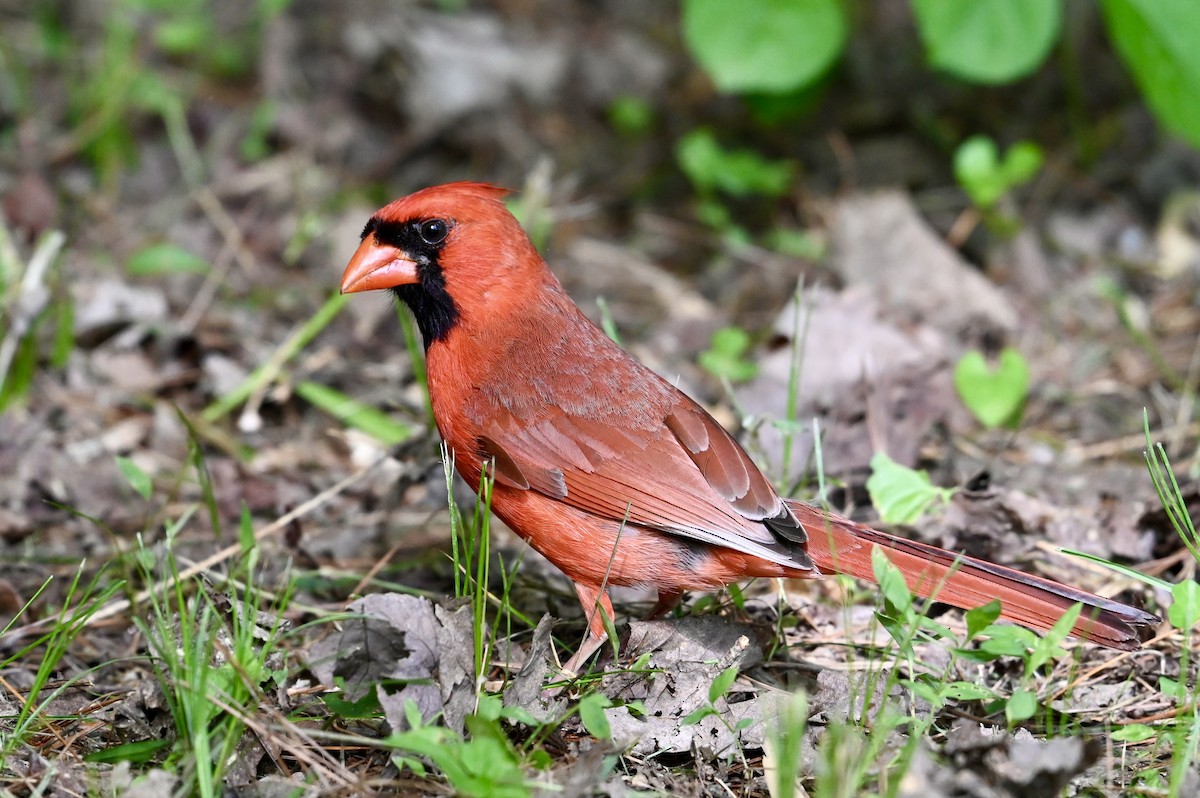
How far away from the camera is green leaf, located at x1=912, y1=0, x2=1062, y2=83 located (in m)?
4.71

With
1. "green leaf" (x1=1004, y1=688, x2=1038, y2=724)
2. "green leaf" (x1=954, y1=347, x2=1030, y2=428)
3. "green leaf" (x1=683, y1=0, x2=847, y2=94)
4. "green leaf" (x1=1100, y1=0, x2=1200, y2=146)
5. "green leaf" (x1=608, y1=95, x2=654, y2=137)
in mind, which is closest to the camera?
"green leaf" (x1=1004, y1=688, x2=1038, y2=724)

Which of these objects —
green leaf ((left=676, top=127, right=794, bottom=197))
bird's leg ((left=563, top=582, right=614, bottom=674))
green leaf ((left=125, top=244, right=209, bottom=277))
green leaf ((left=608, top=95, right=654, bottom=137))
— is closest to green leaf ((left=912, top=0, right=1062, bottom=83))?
green leaf ((left=676, top=127, right=794, bottom=197))

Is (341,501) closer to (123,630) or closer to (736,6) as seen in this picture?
(123,630)

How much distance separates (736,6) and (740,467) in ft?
8.91

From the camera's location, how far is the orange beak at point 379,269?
11.2ft

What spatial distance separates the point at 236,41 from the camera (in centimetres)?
694

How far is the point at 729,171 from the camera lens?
6.13 m

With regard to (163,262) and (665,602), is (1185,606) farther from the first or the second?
(163,262)

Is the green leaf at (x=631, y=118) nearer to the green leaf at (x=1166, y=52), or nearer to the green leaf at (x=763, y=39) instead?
the green leaf at (x=763, y=39)

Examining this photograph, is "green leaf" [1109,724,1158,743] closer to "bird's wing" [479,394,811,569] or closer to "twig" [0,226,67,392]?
"bird's wing" [479,394,811,569]

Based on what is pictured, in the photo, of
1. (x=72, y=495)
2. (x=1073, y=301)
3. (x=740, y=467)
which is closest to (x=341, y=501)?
(x=72, y=495)

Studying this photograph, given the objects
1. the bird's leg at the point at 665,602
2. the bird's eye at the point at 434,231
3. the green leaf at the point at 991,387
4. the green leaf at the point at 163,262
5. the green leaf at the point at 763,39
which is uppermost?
the green leaf at the point at 763,39

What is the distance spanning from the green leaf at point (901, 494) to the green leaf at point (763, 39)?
225cm

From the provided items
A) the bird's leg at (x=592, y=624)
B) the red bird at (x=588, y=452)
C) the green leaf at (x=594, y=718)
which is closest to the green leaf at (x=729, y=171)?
the red bird at (x=588, y=452)
